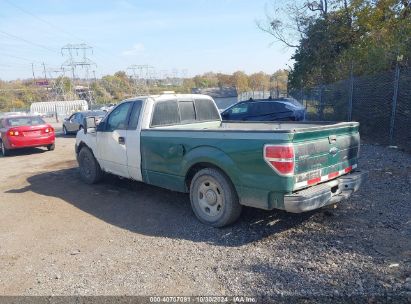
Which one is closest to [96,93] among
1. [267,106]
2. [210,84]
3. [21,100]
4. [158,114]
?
[21,100]

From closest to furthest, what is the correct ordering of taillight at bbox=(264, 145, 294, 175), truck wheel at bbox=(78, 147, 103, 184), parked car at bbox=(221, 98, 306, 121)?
1. taillight at bbox=(264, 145, 294, 175)
2. truck wheel at bbox=(78, 147, 103, 184)
3. parked car at bbox=(221, 98, 306, 121)

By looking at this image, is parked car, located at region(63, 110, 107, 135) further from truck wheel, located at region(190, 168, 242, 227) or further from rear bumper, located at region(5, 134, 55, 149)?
truck wheel, located at region(190, 168, 242, 227)

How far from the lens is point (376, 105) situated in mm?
12672

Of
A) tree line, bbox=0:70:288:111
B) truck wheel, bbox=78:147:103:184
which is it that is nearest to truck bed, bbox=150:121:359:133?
truck wheel, bbox=78:147:103:184

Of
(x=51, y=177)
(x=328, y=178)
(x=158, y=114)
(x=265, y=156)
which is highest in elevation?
(x=158, y=114)

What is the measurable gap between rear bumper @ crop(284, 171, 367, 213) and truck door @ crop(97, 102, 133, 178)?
3.35 metres

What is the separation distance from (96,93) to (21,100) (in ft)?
64.2

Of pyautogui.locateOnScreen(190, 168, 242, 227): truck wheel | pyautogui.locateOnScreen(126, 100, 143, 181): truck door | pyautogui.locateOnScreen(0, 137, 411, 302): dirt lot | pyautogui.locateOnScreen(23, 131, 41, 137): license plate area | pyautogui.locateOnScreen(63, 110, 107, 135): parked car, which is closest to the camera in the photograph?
pyautogui.locateOnScreen(0, 137, 411, 302): dirt lot

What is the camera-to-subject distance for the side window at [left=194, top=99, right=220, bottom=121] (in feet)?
22.5

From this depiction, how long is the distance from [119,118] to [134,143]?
816mm

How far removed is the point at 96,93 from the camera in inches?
3939

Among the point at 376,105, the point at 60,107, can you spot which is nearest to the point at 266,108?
the point at 376,105

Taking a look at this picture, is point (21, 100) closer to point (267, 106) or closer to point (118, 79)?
point (118, 79)

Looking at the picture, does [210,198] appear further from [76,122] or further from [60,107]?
[60,107]
